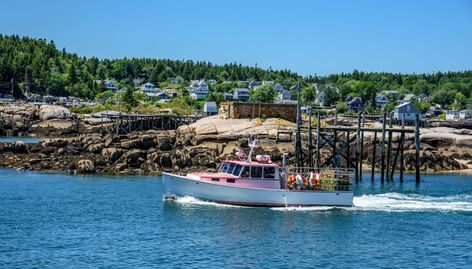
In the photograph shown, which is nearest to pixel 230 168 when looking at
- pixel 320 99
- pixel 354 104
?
pixel 354 104

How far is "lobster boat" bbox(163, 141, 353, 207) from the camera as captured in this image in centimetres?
4169

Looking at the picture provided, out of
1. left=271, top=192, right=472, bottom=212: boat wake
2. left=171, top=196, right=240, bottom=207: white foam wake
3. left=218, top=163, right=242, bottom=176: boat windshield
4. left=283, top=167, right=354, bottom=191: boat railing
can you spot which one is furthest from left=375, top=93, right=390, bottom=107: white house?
left=171, top=196, right=240, bottom=207: white foam wake

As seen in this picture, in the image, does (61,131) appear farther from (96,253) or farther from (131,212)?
(96,253)

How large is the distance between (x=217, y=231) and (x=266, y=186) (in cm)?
784

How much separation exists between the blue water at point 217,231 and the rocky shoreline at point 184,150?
1067 cm

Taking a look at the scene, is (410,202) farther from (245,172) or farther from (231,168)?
(231,168)

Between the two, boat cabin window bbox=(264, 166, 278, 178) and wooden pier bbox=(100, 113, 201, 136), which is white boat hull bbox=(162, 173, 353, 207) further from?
wooden pier bbox=(100, 113, 201, 136)

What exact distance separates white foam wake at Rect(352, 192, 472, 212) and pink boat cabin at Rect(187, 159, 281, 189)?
4937 mm

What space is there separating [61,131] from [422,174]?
6150cm

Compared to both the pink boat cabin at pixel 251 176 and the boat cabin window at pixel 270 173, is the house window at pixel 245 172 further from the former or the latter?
the boat cabin window at pixel 270 173

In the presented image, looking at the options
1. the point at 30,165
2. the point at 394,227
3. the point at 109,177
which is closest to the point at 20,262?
the point at 394,227

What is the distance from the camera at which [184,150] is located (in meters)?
62.7

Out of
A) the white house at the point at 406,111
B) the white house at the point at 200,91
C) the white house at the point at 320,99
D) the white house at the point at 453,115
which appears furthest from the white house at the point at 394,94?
the white house at the point at 406,111

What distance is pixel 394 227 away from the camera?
37094 millimetres
